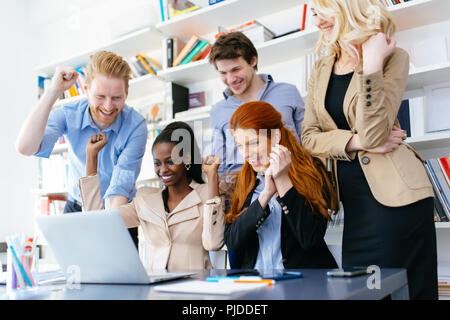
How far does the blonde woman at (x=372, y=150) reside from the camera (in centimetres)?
125

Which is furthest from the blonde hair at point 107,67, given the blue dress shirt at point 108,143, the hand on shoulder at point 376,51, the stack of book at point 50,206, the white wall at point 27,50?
the stack of book at point 50,206

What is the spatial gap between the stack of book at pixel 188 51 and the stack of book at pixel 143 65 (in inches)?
8.2

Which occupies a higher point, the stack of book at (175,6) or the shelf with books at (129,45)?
the stack of book at (175,6)

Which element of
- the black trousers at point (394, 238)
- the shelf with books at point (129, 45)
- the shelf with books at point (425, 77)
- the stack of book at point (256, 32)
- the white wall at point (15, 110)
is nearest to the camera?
the black trousers at point (394, 238)

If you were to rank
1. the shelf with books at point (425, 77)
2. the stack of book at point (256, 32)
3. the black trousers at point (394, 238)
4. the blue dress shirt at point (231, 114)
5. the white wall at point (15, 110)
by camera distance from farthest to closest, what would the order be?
the white wall at point (15, 110) → the stack of book at point (256, 32) → the shelf with books at point (425, 77) → the blue dress shirt at point (231, 114) → the black trousers at point (394, 238)

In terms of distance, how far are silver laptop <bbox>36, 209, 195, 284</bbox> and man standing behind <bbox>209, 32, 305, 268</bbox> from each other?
91 cm

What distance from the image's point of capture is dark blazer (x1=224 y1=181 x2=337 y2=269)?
1.33 m

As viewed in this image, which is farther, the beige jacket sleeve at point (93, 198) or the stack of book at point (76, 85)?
the stack of book at point (76, 85)

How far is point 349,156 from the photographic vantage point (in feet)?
4.49

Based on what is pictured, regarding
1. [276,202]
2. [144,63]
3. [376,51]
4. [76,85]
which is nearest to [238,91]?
[276,202]

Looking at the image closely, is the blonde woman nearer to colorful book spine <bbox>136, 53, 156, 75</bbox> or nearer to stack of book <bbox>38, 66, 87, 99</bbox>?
colorful book spine <bbox>136, 53, 156, 75</bbox>

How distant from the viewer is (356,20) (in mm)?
1373

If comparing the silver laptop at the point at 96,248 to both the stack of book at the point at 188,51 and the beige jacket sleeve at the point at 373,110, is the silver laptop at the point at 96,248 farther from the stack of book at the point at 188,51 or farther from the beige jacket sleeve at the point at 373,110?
the stack of book at the point at 188,51

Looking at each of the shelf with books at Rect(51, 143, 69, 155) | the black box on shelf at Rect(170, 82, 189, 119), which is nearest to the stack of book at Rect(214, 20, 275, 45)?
the black box on shelf at Rect(170, 82, 189, 119)
